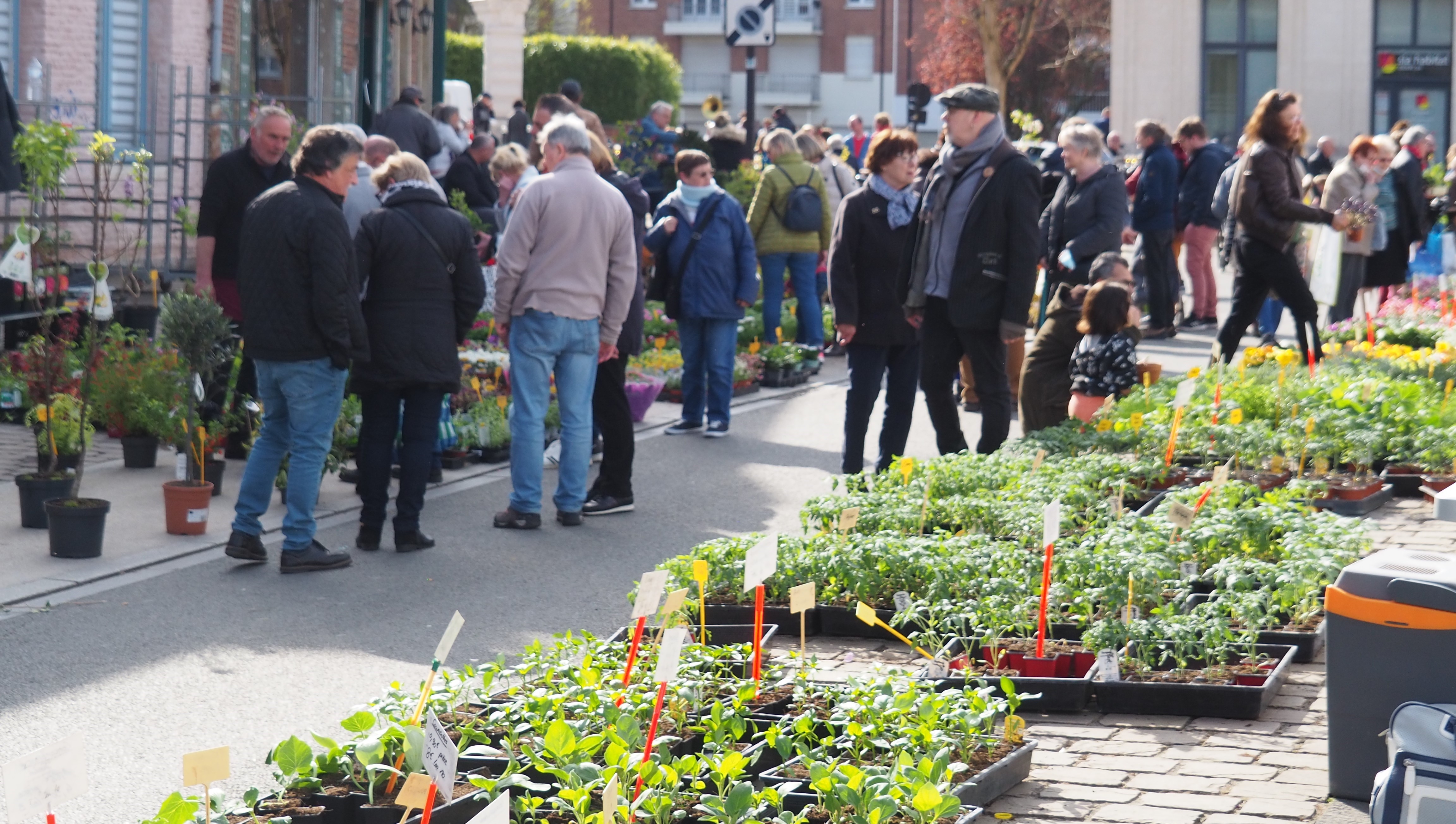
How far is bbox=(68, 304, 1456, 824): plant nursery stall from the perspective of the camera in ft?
12.8

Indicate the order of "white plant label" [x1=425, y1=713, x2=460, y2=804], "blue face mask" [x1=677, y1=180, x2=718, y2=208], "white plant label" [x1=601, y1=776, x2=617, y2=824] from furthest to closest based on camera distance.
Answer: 1. "blue face mask" [x1=677, y1=180, x2=718, y2=208]
2. "white plant label" [x1=425, y1=713, x2=460, y2=804]
3. "white plant label" [x1=601, y1=776, x2=617, y2=824]

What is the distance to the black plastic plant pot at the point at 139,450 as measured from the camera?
9.87 meters

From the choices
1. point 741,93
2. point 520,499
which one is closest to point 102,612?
point 520,499

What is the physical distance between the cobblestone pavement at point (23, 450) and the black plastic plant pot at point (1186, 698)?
21.1 feet

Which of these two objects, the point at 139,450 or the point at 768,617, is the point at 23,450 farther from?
the point at 768,617

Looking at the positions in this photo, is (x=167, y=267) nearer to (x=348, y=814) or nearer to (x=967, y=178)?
(x=967, y=178)

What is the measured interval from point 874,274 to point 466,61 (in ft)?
129

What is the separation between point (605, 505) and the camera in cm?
905

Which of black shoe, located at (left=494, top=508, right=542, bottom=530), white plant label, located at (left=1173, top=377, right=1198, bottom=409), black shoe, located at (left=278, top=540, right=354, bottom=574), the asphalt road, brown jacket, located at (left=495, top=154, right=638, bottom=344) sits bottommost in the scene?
the asphalt road

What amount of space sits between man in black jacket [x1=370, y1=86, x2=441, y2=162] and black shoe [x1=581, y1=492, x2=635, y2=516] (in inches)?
309

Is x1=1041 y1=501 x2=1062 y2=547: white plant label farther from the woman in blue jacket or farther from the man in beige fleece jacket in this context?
the woman in blue jacket

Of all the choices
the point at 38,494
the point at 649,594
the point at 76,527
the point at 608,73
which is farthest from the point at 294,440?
the point at 608,73

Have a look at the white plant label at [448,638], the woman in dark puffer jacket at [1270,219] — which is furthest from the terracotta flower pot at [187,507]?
the woman in dark puffer jacket at [1270,219]

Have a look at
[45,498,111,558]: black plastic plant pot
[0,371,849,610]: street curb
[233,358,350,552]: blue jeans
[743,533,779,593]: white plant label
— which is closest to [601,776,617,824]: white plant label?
[743,533,779,593]: white plant label
